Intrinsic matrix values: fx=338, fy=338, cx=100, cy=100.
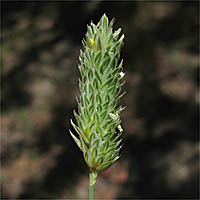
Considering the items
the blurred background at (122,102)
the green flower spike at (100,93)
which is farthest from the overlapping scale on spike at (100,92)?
the blurred background at (122,102)

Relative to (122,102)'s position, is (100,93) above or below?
below

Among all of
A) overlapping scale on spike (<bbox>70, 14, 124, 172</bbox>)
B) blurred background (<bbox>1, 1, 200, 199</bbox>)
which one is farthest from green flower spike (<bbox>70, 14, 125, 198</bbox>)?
blurred background (<bbox>1, 1, 200, 199</bbox>)

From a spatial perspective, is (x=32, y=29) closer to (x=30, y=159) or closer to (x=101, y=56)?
(x=30, y=159)

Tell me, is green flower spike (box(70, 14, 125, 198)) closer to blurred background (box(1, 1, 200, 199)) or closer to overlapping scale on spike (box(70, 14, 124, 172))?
overlapping scale on spike (box(70, 14, 124, 172))

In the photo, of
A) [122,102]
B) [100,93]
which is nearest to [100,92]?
[100,93]

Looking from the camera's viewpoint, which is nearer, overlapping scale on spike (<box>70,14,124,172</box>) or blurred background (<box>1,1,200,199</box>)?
overlapping scale on spike (<box>70,14,124,172</box>)

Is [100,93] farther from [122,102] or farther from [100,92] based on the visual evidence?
[122,102]
